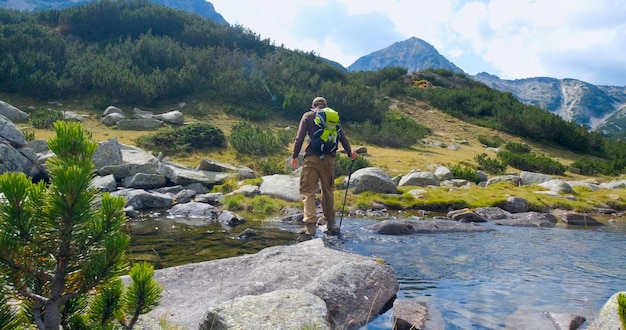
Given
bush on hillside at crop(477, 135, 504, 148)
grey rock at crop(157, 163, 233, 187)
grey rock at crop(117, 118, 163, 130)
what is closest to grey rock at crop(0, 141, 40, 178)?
grey rock at crop(157, 163, 233, 187)

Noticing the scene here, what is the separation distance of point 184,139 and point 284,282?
17.1 m

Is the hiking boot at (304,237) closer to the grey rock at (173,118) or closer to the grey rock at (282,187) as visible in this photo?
the grey rock at (282,187)

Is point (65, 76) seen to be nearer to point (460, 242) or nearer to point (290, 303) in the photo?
point (460, 242)

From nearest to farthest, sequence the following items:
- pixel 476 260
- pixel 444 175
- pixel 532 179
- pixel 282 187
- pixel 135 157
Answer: pixel 476 260 → pixel 282 187 → pixel 135 157 → pixel 444 175 → pixel 532 179

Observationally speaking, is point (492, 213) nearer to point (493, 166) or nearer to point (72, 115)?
point (493, 166)

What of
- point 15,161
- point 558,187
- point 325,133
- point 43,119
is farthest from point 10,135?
point 558,187

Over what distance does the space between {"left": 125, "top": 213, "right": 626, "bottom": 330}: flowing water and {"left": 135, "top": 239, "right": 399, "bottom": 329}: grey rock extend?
31 centimetres

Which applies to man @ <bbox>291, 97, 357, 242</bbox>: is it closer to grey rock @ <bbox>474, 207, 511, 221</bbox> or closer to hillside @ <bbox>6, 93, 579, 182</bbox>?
grey rock @ <bbox>474, 207, 511, 221</bbox>

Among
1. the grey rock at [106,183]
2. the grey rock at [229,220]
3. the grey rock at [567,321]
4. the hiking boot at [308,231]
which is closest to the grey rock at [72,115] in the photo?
the grey rock at [106,183]

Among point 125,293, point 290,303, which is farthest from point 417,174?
point 125,293

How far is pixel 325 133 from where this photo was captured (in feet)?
29.6

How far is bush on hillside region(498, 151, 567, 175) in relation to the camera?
23.6m

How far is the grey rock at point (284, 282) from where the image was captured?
4434 millimetres

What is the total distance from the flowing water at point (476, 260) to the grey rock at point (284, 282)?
31 cm
